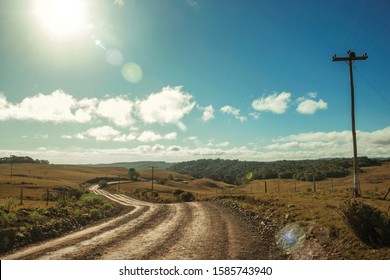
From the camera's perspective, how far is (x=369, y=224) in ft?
38.8

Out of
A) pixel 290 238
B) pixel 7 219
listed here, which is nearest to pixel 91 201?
pixel 7 219

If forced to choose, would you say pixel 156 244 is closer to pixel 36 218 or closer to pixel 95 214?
pixel 36 218

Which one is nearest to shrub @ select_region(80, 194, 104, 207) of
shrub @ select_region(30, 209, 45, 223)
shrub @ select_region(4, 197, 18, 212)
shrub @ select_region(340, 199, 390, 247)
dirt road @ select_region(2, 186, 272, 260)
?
shrub @ select_region(4, 197, 18, 212)

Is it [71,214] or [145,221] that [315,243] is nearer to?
[145,221]

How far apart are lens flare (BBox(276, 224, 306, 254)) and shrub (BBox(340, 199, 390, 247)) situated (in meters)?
2.56

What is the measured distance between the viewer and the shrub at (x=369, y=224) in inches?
440

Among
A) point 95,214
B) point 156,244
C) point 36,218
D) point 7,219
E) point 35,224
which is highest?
point 7,219

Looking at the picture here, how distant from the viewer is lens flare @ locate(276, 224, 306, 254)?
1404 centimetres

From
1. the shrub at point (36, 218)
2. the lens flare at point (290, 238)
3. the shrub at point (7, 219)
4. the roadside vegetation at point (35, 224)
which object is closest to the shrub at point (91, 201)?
the roadside vegetation at point (35, 224)

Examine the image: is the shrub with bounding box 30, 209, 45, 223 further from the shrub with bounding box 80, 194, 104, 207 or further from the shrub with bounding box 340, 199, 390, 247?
the shrub with bounding box 340, 199, 390, 247

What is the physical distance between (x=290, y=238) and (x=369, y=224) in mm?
4434

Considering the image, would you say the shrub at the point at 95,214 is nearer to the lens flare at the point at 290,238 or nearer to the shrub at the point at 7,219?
the shrub at the point at 7,219
